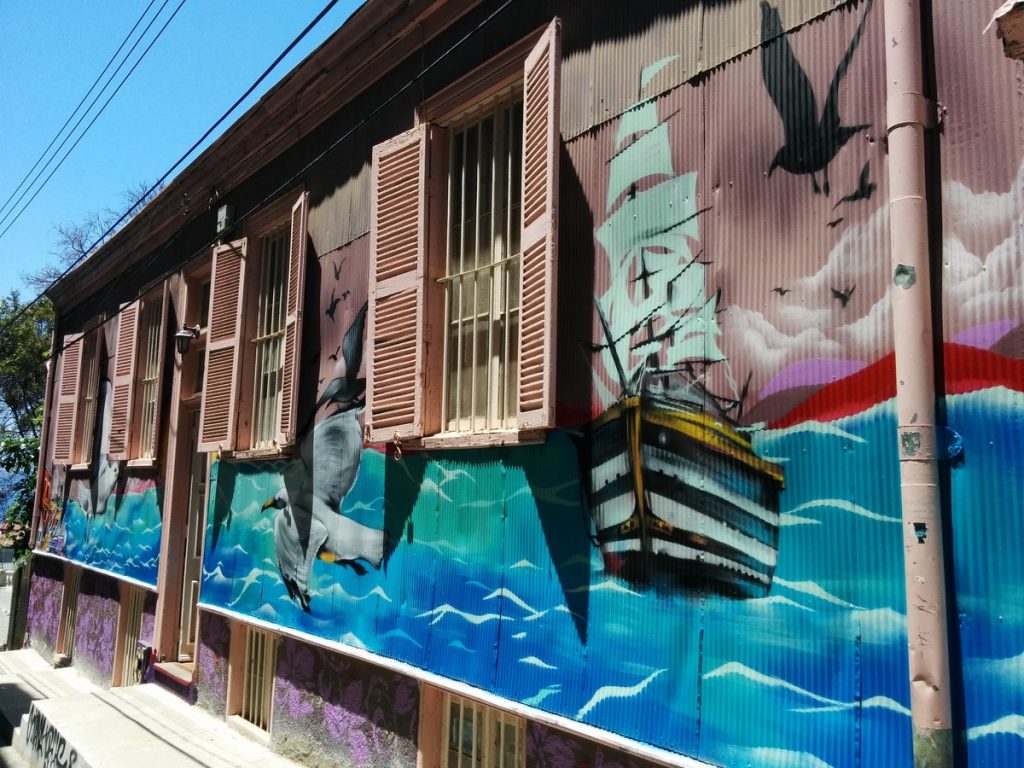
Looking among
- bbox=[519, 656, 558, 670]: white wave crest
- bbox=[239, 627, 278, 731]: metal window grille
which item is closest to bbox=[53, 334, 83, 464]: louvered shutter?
bbox=[239, 627, 278, 731]: metal window grille

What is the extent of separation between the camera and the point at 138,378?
11.2 metres

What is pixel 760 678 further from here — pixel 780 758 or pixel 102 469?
pixel 102 469

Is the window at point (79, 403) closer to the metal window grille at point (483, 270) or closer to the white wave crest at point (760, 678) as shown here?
the metal window grille at point (483, 270)

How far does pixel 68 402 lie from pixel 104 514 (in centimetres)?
278

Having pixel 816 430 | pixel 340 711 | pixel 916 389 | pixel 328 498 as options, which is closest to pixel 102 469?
pixel 328 498

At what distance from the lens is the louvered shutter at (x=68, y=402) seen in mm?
13234

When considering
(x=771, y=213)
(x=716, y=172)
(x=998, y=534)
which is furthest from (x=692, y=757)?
(x=716, y=172)

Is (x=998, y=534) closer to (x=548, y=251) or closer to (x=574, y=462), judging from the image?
(x=574, y=462)

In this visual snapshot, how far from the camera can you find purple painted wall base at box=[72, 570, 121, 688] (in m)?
11.3

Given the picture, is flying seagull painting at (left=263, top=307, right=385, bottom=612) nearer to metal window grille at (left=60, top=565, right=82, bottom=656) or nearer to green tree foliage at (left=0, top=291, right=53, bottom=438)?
metal window grille at (left=60, top=565, right=82, bottom=656)

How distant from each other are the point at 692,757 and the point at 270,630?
4.57m

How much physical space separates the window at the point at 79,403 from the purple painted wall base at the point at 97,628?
1930 mm

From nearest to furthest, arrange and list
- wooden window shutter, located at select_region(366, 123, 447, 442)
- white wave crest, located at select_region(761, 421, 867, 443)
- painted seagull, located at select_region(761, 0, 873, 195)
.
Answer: white wave crest, located at select_region(761, 421, 867, 443) → painted seagull, located at select_region(761, 0, 873, 195) → wooden window shutter, located at select_region(366, 123, 447, 442)

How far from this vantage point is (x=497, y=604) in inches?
186
